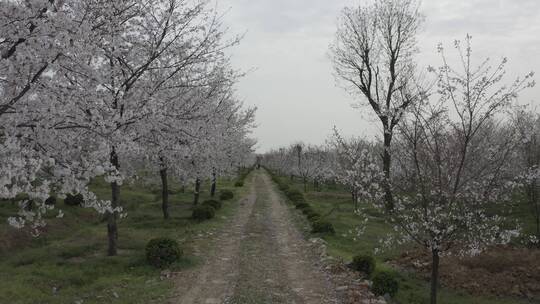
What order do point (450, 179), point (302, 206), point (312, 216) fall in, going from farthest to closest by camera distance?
point (302, 206) → point (312, 216) → point (450, 179)

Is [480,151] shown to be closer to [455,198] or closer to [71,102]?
[455,198]

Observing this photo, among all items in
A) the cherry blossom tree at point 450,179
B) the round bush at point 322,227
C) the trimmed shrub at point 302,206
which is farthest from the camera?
the trimmed shrub at point 302,206

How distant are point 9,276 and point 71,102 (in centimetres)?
710

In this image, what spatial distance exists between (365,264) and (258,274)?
293cm

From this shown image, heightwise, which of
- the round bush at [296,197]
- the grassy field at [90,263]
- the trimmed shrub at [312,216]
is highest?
the round bush at [296,197]

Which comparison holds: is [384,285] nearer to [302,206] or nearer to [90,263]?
[90,263]

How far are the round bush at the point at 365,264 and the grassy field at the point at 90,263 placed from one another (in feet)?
15.0

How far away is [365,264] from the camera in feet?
40.2

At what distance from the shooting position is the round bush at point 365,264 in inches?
479

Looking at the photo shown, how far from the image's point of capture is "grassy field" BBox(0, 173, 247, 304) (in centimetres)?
1005

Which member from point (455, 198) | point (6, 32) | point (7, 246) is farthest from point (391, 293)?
point (7, 246)

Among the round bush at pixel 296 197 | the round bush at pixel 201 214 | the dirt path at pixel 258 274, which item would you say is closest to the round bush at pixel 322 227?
the dirt path at pixel 258 274

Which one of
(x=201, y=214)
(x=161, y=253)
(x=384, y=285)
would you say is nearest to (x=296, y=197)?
(x=201, y=214)

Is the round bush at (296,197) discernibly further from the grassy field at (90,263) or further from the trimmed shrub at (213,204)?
the grassy field at (90,263)
